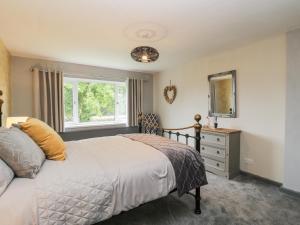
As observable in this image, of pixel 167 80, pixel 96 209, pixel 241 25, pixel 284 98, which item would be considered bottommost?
pixel 96 209

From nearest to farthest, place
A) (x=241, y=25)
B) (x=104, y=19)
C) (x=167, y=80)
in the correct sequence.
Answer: (x=104, y=19)
(x=241, y=25)
(x=167, y=80)

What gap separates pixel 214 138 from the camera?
3.14 meters

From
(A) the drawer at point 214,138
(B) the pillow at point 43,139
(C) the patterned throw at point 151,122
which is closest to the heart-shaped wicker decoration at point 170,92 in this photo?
(C) the patterned throw at point 151,122

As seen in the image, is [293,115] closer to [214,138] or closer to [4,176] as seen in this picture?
[214,138]

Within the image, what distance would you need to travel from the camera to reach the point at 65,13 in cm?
193

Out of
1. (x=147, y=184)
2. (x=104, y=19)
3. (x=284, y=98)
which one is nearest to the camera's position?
(x=147, y=184)

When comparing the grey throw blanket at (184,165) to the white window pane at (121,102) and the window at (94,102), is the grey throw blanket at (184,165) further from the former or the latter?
the white window pane at (121,102)

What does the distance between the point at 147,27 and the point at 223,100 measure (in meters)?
1.97

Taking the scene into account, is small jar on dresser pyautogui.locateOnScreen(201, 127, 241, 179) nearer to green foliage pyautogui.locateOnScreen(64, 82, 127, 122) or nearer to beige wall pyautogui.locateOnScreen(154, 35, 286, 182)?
beige wall pyautogui.locateOnScreen(154, 35, 286, 182)

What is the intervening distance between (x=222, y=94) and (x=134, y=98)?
218 centimetres

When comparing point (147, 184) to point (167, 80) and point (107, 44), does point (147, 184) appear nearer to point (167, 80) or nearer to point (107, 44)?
point (107, 44)

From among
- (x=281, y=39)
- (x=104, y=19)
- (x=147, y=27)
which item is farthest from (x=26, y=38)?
(x=281, y=39)

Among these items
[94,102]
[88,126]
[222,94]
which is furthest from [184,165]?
[94,102]

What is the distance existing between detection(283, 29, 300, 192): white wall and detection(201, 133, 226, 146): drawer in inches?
33.4
